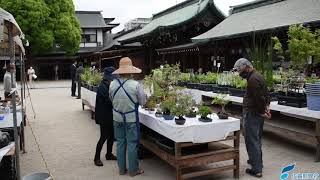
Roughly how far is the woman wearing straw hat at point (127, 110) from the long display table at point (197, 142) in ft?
1.18

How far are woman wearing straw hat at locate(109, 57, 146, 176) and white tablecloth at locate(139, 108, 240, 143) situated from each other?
389mm

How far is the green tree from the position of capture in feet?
Answer: 98.0

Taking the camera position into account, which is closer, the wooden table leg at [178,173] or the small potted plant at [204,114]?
the wooden table leg at [178,173]

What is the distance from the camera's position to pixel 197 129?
4.94 meters

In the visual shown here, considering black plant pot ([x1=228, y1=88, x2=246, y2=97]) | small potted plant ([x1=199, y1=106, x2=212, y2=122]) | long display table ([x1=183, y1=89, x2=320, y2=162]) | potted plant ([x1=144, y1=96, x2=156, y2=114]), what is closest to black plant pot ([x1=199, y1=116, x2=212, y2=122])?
small potted plant ([x1=199, y1=106, x2=212, y2=122])

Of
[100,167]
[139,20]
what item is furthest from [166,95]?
[139,20]

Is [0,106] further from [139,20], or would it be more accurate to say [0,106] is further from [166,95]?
[139,20]

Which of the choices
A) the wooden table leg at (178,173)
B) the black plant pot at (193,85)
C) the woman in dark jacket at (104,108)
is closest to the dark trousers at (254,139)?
the wooden table leg at (178,173)

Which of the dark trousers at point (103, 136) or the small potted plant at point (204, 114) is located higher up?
the small potted plant at point (204, 114)

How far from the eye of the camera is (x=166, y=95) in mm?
6711

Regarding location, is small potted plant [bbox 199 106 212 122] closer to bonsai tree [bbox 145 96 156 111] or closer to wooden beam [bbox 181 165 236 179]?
wooden beam [bbox 181 165 236 179]

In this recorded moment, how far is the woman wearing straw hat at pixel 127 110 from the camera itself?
17.9 ft

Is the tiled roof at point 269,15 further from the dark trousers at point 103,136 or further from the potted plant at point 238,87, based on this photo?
the dark trousers at point 103,136

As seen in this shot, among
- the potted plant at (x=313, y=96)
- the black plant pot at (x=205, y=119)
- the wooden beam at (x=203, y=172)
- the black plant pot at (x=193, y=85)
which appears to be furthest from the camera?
the black plant pot at (x=193, y=85)
